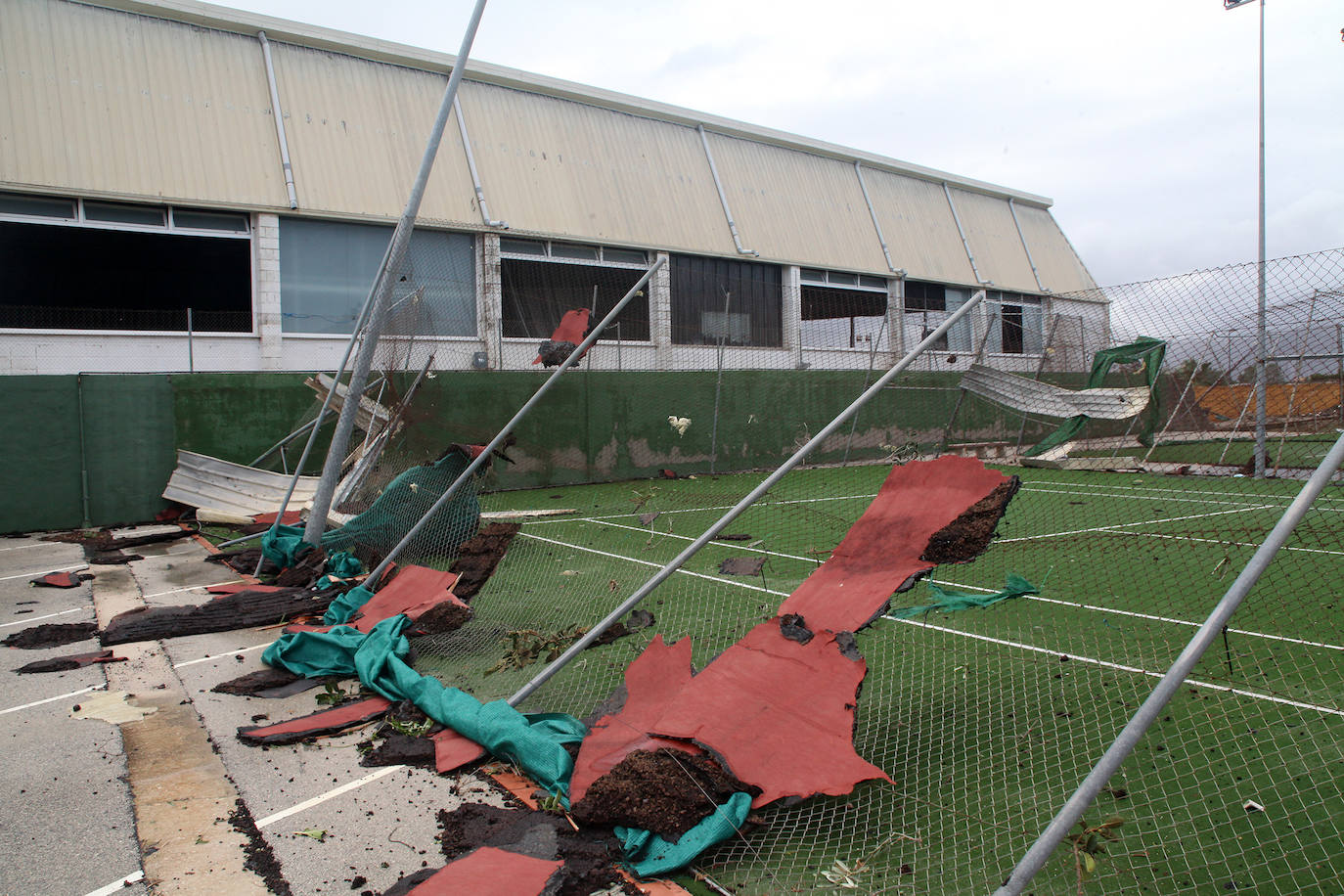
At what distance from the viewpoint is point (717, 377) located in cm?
A: 1461

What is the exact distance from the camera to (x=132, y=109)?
1298 cm

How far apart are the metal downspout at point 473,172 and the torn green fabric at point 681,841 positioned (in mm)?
14316

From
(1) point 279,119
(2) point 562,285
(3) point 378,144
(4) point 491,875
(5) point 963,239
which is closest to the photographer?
(4) point 491,875

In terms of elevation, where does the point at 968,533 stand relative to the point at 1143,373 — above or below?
below

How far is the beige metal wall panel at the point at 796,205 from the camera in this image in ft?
63.9

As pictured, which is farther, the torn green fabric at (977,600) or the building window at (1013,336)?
the building window at (1013,336)

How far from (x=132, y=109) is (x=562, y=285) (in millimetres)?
7673

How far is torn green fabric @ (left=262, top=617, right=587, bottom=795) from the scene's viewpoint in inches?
135

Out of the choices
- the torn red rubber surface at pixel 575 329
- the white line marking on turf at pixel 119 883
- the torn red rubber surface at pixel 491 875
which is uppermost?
the torn red rubber surface at pixel 575 329

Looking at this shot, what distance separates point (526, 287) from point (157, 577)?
389 inches

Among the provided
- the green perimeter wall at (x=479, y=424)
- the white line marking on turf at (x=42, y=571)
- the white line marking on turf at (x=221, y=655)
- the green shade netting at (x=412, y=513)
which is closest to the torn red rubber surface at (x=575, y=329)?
the green shade netting at (x=412, y=513)

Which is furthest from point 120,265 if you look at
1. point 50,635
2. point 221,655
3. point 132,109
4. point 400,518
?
point 221,655

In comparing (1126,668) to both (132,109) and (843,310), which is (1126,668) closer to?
(132,109)

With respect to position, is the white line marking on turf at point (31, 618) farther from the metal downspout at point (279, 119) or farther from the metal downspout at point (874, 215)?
the metal downspout at point (874, 215)
